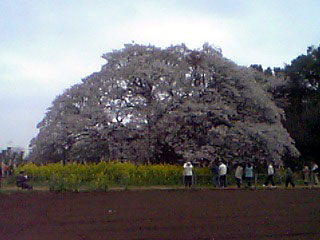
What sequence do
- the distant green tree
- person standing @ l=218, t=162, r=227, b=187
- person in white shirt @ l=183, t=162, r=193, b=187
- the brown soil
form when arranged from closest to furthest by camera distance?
the brown soil → person in white shirt @ l=183, t=162, r=193, b=187 → person standing @ l=218, t=162, r=227, b=187 → the distant green tree

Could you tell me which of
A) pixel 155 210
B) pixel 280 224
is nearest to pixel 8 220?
pixel 155 210

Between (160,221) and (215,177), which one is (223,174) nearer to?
(215,177)

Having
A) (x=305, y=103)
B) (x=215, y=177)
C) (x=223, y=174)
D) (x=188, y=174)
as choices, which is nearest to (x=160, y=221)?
(x=188, y=174)

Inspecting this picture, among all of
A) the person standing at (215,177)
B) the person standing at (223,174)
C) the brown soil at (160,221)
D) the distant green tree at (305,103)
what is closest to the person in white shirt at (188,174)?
the person standing at (215,177)

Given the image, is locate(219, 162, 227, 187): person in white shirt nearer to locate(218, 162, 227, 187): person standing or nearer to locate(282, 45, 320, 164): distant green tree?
locate(218, 162, 227, 187): person standing

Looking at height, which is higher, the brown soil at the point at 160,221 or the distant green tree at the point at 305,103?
the distant green tree at the point at 305,103

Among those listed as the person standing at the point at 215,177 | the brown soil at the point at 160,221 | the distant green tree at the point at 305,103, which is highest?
the distant green tree at the point at 305,103

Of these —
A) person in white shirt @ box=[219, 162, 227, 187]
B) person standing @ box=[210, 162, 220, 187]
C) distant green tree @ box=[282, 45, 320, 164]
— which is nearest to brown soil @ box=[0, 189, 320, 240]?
person in white shirt @ box=[219, 162, 227, 187]

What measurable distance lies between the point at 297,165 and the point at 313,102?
609 centimetres

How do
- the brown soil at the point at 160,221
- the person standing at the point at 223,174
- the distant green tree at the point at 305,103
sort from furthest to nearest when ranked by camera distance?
the distant green tree at the point at 305,103 → the person standing at the point at 223,174 → the brown soil at the point at 160,221

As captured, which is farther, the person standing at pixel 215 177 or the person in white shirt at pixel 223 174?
the person standing at pixel 215 177

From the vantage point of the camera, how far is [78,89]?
35.1 m

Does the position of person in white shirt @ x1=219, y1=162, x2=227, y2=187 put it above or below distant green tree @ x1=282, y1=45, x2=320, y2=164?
below

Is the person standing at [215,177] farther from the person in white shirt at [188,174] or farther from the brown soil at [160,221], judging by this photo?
the brown soil at [160,221]
